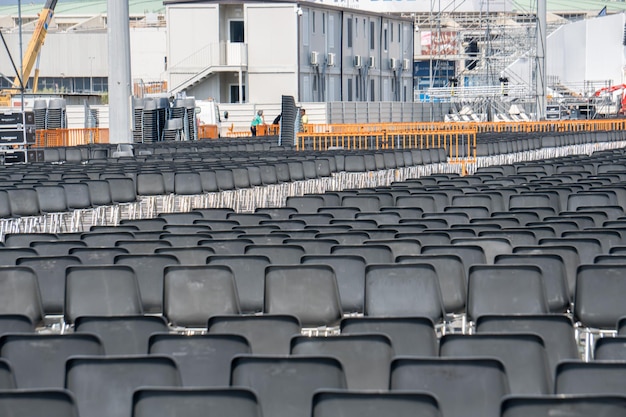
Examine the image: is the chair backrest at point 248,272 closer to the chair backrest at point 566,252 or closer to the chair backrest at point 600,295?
the chair backrest at point 566,252

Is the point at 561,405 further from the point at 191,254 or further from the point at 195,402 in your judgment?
the point at 191,254

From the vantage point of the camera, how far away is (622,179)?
609 inches

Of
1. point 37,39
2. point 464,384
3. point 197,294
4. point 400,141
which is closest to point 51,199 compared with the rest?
point 197,294

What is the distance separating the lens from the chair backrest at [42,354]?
224 inches

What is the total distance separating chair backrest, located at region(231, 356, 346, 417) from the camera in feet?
16.5

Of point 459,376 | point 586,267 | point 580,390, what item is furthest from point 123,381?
point 586,267

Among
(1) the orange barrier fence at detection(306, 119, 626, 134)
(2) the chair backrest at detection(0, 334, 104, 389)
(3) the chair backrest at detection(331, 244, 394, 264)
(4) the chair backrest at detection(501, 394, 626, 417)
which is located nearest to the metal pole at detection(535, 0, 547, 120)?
(1) the orange barrier fence at detection(306, 119, 626, 134)

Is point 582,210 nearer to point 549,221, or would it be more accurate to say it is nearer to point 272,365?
point 549,221

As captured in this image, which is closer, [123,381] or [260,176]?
[123,381]

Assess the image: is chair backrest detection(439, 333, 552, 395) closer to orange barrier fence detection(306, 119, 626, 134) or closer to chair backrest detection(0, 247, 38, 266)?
chair backrest detection(0, 247, 38, 266)

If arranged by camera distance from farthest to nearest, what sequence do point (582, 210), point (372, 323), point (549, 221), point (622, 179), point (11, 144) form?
point (11, 144) → point (622, 179) → point (582, 210) → point (549, 221) → point (372, 323)

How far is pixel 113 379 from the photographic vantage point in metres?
5.10

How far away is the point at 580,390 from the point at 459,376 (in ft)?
1.73

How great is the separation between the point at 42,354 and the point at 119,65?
741 inches
